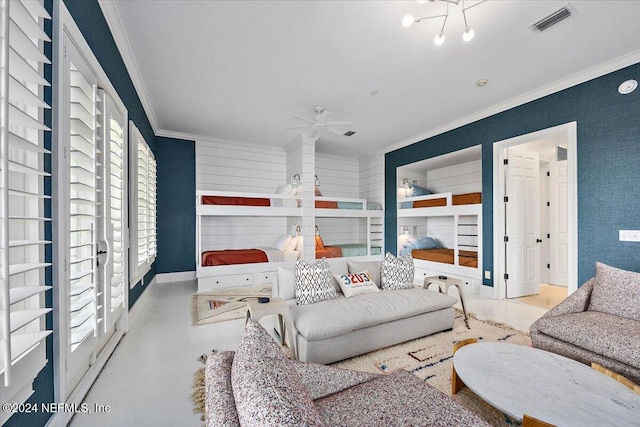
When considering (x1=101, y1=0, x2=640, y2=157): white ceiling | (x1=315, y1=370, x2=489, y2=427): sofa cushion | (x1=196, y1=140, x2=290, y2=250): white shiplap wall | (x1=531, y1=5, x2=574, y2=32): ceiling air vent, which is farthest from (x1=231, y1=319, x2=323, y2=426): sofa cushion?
(x1=196, y1=140, x2=290, y2=250): white shiplap wall

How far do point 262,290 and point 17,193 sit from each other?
3.65 meters

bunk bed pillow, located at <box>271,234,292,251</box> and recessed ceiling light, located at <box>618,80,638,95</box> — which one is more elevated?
recessed ceiling light, located at <box>618,80,638,95</box>

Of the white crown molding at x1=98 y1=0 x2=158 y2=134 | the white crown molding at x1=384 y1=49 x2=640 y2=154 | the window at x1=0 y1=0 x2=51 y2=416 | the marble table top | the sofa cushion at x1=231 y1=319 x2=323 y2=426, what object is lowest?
the marble table top

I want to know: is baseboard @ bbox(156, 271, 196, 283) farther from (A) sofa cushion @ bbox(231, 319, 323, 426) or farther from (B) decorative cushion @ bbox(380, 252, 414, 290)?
(A) sofa cushion @ bbox(231, 319, 323, 426)

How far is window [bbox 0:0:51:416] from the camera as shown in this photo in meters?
0.86

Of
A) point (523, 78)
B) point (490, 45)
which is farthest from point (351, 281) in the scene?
point (523, 78)

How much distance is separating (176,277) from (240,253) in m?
1.44

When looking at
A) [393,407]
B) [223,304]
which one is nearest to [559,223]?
[393,407]

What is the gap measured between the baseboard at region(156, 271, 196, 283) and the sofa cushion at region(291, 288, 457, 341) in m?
3.67

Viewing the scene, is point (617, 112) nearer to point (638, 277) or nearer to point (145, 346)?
point (638, 277)

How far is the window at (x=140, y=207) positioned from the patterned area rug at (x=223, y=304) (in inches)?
30.4

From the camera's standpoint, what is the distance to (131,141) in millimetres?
2943

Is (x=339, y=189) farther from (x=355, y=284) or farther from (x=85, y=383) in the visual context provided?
(x=85, y=383)

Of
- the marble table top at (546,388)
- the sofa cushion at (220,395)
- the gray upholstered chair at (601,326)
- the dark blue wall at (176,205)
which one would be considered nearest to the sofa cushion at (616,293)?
the gray upholstered chair at (601,326)
